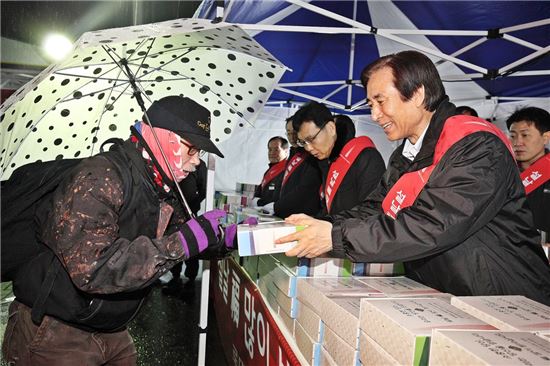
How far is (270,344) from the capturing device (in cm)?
229

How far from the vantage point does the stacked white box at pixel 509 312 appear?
44.2 inches

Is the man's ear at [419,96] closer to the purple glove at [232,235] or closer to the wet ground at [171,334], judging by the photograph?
the purple glove at [232,235]

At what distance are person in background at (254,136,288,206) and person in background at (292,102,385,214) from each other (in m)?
1.78

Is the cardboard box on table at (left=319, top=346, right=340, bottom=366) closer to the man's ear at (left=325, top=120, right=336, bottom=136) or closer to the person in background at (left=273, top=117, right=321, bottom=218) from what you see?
the man's ear at (left=325, top=120, right=336, bottom=136)

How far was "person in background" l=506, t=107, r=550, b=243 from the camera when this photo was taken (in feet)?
11.8

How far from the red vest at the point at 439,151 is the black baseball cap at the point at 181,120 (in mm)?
847

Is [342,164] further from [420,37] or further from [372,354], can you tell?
[420,37]

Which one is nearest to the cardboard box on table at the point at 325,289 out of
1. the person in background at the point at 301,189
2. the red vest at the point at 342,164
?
the red vest at the point at 342,164

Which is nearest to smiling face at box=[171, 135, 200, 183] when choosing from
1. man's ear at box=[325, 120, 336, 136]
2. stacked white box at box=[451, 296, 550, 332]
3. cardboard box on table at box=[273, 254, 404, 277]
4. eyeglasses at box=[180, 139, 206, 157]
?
eyeglasses at box=[180, 139, 206, 157]

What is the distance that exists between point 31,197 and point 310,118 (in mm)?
2137

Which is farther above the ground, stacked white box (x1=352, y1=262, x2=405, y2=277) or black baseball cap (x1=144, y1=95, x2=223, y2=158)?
black baseball cap (x1=144, y1=95, x2=223, y2=158)

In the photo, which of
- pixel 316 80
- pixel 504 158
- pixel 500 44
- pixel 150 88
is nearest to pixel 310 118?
pixel 150 88

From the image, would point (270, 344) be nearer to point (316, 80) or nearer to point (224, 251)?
point (224, 251)

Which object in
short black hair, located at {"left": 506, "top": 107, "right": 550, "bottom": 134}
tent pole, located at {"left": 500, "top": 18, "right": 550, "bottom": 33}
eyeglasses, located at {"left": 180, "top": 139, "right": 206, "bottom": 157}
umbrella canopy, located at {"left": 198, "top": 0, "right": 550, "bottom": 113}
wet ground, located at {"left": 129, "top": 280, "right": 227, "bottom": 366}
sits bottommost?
wet ground, located at {"left": 129, "top": 280, "right": 227, "bottom": 366}
